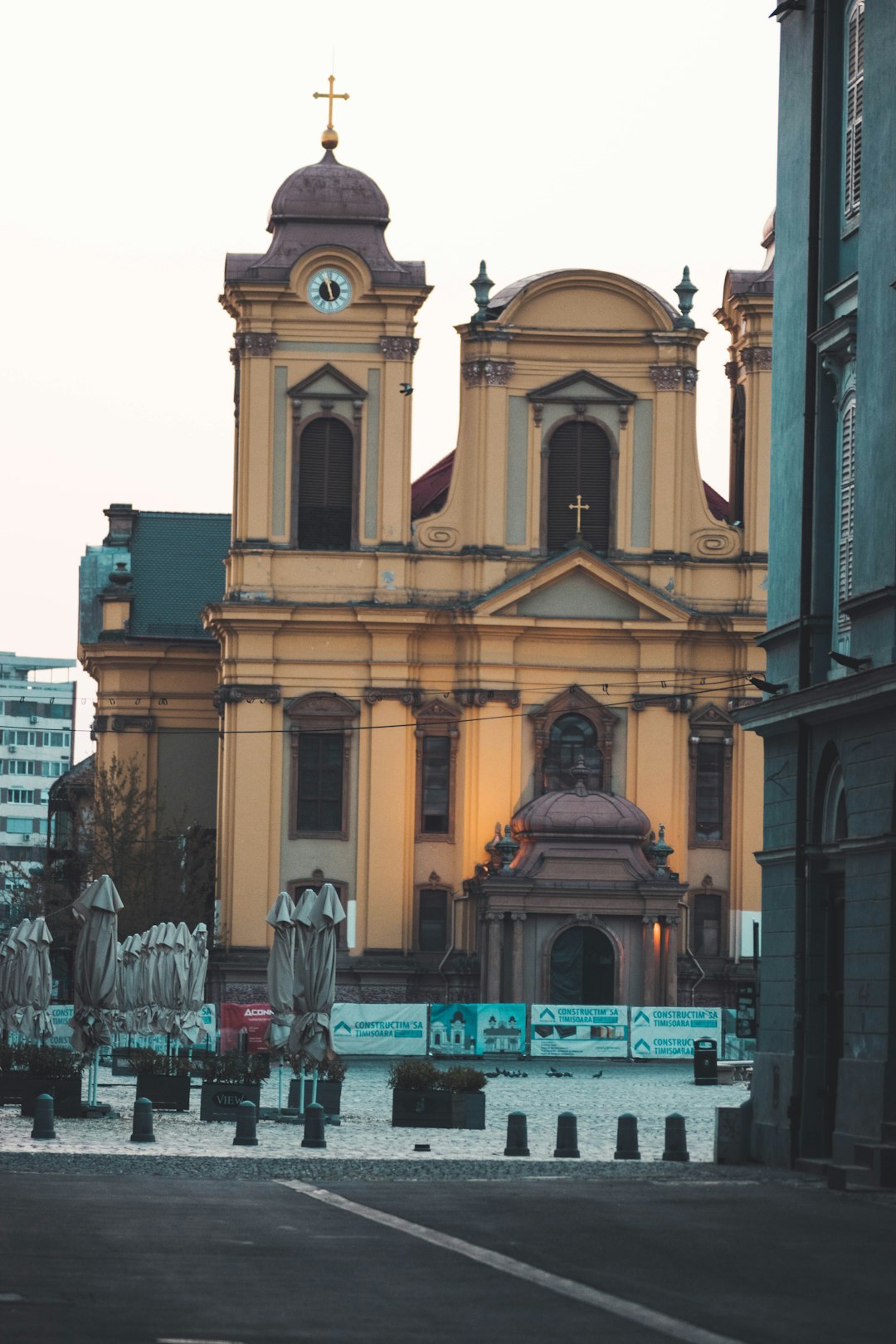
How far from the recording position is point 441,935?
69.6 meters

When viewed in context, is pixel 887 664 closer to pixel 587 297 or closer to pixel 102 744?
pixel 587 297

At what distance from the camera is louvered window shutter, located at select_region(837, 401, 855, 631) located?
29453 mm

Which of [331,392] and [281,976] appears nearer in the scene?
[281,976]

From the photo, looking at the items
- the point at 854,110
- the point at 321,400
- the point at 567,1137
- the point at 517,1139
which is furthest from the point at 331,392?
the point at 567,1137

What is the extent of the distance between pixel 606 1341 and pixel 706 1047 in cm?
3942

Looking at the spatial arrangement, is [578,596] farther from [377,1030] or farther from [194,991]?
[194,991]

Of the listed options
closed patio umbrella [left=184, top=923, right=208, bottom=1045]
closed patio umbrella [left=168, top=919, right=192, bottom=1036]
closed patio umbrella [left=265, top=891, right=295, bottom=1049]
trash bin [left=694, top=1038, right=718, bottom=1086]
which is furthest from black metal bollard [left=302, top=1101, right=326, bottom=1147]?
trash bin [left=694, top=1038, right=718, bottom=1086]

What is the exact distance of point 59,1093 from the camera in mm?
36750

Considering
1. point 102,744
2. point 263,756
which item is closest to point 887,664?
point 263,756

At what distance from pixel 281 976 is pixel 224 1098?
3.51 metres

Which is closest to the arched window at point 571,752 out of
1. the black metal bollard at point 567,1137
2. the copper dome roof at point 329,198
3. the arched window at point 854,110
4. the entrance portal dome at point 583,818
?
the entrance portal dome at point 583,818

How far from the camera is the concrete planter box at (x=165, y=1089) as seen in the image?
37.8 m

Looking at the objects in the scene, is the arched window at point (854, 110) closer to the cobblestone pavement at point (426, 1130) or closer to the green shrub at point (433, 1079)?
the cobblestone pavement at point (426, 1130)

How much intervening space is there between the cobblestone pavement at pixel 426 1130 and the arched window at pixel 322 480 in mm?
18872
